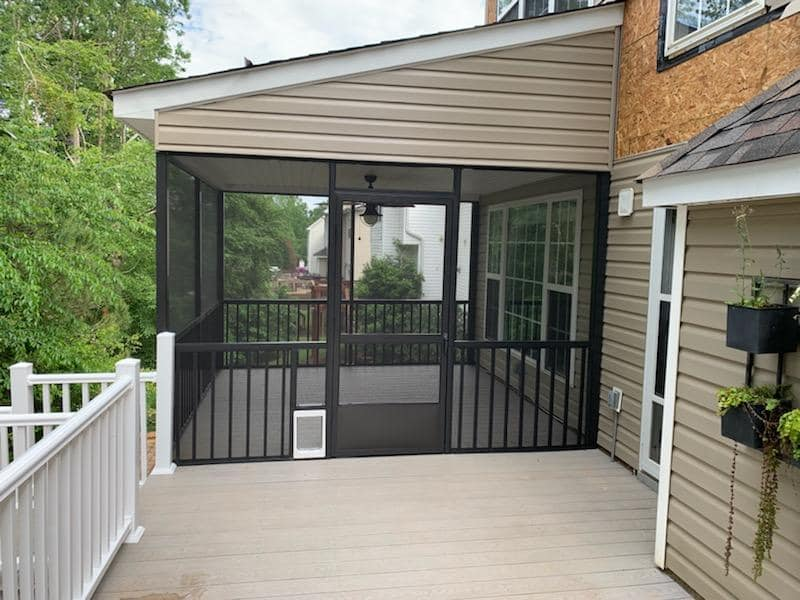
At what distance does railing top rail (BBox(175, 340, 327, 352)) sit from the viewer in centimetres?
392

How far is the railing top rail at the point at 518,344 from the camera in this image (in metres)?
4.17

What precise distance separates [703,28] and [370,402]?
315 cm

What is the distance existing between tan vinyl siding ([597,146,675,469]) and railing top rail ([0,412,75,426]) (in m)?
3.39

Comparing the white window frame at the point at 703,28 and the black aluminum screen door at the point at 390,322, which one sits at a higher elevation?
the white window frame at the point at 703,28

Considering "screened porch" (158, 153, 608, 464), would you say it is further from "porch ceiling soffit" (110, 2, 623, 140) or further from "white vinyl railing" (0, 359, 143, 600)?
"white vinyl railing" (0, 359, 143, 600)

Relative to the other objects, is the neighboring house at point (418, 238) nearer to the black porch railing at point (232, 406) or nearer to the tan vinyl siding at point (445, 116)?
the tan vinyl siding at point (445, 116)

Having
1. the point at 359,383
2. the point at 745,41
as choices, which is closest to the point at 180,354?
A: the point at 359,383

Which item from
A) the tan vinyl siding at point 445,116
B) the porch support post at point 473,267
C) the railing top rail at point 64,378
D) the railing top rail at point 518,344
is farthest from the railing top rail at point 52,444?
the porch support post at point 473,267

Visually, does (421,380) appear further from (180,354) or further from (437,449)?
(180,354)

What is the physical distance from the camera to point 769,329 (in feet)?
6.52

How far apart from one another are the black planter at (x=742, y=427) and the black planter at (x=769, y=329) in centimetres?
23

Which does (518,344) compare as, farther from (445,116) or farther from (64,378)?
Answer: (64,378)

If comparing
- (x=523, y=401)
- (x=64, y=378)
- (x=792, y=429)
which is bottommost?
(x=523, y=401)

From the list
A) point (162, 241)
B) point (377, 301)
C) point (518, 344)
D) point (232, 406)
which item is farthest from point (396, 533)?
point (162, 241)
